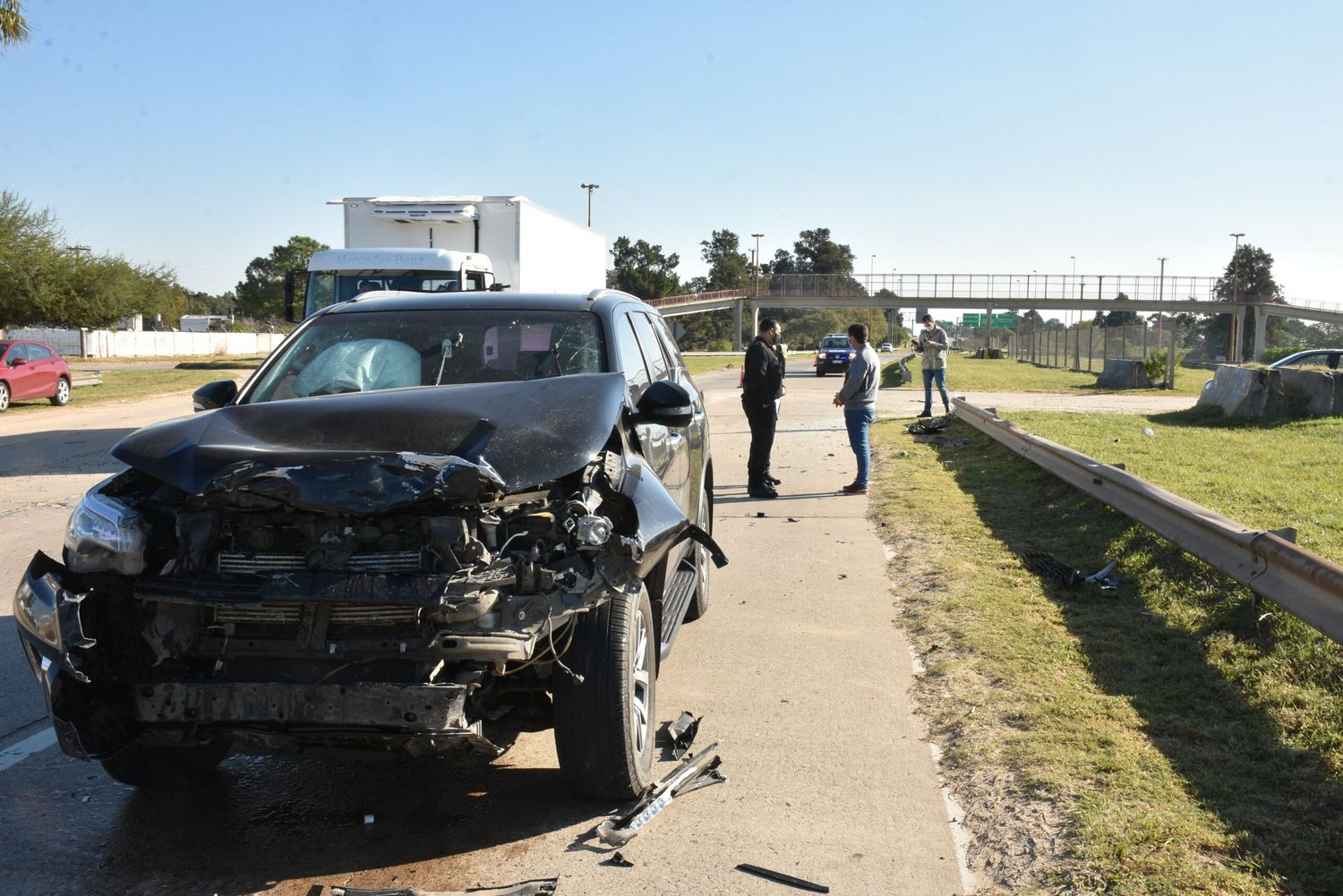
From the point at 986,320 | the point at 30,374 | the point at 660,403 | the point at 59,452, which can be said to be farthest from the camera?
the point at 986,320

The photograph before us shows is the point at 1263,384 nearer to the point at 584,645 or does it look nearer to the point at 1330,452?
the point at 1330,452

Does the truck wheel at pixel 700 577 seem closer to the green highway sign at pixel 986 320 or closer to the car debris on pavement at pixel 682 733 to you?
the car debris on pavement at pixel 682 733

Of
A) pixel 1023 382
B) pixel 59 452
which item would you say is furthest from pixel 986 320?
pixel 59 452

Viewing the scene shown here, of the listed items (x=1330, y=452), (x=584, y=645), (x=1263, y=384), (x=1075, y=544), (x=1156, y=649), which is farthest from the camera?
(x=1263, y=384)

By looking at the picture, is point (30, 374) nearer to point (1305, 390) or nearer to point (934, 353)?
point (934, 353)

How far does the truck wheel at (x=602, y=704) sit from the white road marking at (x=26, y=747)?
7.62 ft

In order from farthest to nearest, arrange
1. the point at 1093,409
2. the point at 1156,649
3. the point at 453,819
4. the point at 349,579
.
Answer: the point at 1093,409, the point at 1156,649, the point at 453,819, the point at 349,579

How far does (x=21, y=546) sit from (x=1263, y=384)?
1650 cm

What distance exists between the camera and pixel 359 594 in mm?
3520

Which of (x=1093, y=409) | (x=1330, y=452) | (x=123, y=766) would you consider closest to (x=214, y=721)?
(x=123, y=766)

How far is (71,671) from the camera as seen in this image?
3.61 m

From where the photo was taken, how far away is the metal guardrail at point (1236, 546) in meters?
4.85

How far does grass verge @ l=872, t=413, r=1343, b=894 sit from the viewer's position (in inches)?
144

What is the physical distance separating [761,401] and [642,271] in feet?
300
